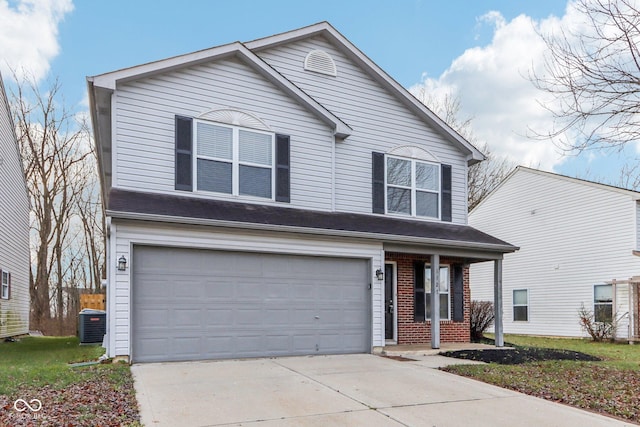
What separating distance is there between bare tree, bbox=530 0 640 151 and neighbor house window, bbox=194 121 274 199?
214 inches

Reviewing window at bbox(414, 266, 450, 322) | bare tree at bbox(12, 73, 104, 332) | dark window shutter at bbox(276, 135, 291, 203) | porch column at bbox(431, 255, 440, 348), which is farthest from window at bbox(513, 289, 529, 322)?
bare tree at bbox(12, 73, 104, 332)

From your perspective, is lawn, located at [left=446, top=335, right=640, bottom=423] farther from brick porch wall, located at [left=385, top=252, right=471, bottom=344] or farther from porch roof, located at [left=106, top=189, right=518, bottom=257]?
brick porch wall, located at [left=385, top=252, right=471, bottom=344]

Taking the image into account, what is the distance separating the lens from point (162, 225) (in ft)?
28.3

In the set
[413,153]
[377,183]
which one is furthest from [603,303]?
[377,183]

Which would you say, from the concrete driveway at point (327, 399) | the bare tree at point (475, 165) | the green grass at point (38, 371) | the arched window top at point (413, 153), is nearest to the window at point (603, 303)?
the arched window top at point (413, 153)

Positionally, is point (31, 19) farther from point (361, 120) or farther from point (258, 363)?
point (258, 363)

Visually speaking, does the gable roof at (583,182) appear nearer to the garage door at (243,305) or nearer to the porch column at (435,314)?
the porch column at (435,314)

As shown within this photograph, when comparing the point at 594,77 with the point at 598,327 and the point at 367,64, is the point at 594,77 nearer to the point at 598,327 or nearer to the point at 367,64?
the point at 367,64

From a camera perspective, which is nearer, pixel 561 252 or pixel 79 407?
pixel 79 407

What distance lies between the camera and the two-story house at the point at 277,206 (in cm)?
874

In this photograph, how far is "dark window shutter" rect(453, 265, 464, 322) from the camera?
42.5ft

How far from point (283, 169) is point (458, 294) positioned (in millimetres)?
5905

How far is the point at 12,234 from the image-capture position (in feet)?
54.5

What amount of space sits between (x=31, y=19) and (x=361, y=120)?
16.0 metres
